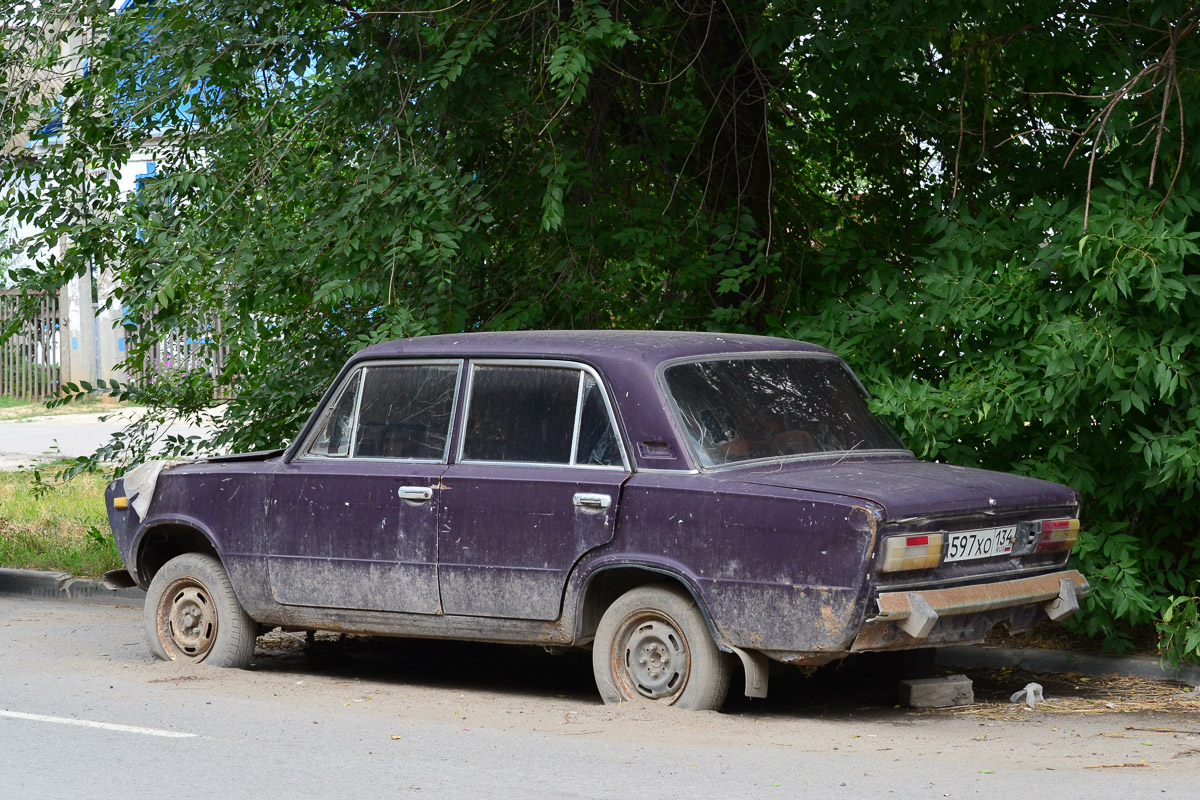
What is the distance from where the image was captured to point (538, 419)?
720cm

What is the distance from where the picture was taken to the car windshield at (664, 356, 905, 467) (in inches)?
269

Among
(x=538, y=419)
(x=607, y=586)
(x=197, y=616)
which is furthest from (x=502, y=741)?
(x=197, y=616)

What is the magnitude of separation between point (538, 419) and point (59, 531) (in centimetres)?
723

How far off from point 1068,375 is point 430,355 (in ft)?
10.2

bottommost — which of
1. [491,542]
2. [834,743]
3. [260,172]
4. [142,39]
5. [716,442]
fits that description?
[834,743]

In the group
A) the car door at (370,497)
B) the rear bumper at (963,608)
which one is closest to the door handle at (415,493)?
the car door at (370,497)

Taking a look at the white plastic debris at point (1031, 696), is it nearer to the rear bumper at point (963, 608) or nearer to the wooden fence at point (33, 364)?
the rear bumper at point (963, 608)

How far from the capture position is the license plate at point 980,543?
6477 millimetres

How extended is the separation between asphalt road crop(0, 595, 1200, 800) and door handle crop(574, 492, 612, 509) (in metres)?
0.90

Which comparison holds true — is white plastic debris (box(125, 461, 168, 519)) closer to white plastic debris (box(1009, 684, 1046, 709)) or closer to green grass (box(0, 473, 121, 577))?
green grass (box(0, 473, 121, 577))

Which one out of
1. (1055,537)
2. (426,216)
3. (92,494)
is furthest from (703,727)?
(92,494)

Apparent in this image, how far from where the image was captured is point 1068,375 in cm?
752

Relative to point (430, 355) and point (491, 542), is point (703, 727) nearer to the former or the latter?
point (491, 542)

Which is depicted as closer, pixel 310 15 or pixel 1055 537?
pixel 1055 537
